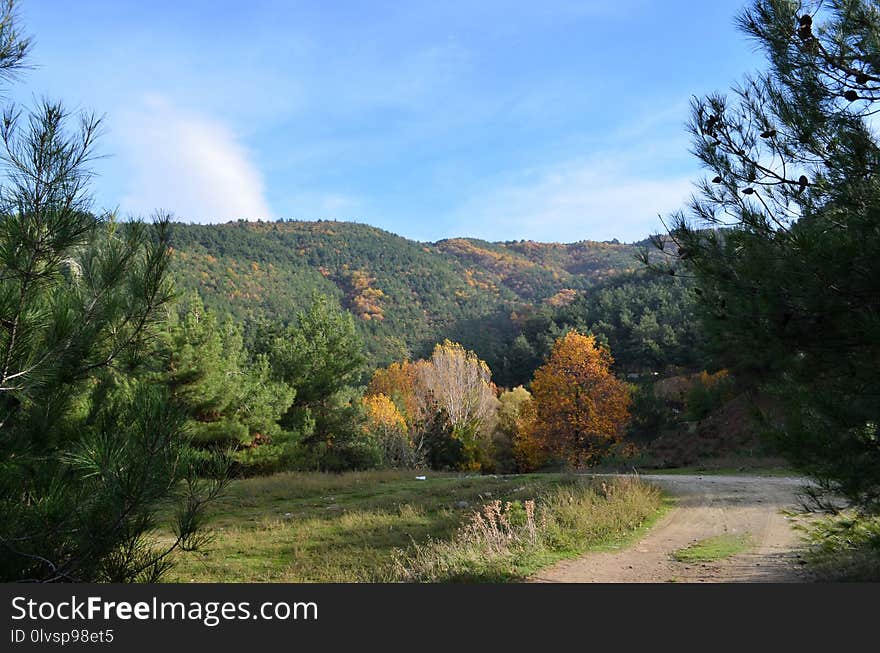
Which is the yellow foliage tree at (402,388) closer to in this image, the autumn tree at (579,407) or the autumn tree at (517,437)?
the autumn tree at (517,437)

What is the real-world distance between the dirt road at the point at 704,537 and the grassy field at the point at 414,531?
1.53ft

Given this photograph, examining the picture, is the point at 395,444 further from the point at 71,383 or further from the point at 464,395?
the point at 71,383

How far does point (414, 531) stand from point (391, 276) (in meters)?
117

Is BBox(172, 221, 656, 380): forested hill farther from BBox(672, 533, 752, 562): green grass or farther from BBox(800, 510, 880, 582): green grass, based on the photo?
BBox(800, 510, 880, 582): green grass

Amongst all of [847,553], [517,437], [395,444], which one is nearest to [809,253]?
[847,553]

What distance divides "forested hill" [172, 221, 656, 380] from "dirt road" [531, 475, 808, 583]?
5638 centimetres

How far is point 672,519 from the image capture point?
33.2ft

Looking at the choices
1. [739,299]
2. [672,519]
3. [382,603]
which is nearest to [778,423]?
[739,299]

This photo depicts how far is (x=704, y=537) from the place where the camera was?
339 inches

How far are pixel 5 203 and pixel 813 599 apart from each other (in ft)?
21.5

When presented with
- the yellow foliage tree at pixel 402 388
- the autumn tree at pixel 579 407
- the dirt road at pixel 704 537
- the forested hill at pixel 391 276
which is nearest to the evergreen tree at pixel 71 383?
the dirt road at pixel 704 537

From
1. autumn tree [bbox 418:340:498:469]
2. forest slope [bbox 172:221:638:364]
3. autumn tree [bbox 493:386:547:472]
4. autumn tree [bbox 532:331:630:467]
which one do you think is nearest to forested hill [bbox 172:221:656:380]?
forest slope [bbox 172:221:638:364]

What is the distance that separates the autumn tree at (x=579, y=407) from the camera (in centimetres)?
2959

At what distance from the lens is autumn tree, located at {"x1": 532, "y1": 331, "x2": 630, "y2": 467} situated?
29.6m
